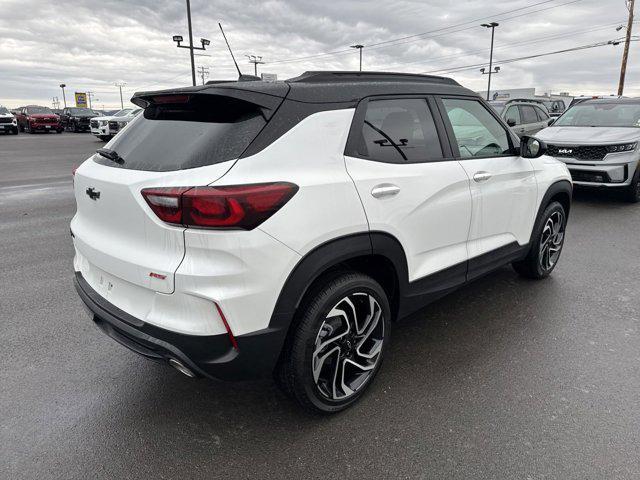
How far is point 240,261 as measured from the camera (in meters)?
2.04

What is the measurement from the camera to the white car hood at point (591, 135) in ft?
26.3

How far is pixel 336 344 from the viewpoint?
2.61 metres

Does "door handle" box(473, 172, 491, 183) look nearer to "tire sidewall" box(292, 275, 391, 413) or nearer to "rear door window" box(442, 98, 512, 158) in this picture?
"rear door window" box(442, 98, 512, 158)

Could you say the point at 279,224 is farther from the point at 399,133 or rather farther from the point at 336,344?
the point at 399,133

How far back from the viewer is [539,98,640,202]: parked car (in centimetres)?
786

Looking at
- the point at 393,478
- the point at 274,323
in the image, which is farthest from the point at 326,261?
the point at 393,478

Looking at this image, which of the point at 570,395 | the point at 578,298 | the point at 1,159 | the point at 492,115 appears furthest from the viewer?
the point at 1,159

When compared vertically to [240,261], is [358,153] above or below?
above

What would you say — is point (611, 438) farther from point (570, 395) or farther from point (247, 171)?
point (247, 171)

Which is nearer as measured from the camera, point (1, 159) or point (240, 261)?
point (240, 261)

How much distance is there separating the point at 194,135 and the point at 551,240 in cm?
366

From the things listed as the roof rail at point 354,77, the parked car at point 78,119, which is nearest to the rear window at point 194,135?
the roof rail at point 354,77

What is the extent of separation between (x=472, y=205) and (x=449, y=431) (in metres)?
1.50

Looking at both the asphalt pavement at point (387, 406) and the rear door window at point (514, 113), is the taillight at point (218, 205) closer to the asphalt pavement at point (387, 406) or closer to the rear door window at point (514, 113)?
the asphalt pavement at point (387, 406)
